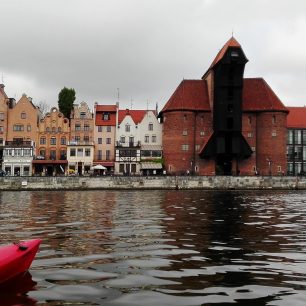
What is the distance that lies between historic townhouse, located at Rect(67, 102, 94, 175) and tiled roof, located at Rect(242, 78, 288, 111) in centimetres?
3154

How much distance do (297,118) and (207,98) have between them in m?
23.9

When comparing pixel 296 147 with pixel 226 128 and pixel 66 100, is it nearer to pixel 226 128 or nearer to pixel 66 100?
pixel 226 128

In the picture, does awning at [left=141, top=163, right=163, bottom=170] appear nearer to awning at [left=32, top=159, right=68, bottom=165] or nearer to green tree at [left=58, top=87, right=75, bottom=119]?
awning at [left=32, top=159, right=68, bottom=165]

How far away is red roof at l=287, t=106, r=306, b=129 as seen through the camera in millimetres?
98938

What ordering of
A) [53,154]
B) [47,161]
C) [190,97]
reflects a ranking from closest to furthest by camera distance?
[47,161] < [190,97] < [53,154]

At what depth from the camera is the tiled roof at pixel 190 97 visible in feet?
290

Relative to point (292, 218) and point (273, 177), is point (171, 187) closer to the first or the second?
point (273, 177)

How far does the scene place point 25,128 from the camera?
91.0m

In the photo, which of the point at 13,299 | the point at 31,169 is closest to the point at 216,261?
the point at 13,299

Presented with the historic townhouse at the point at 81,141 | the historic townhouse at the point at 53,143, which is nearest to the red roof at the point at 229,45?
the historic townhouse at the point at 81,141

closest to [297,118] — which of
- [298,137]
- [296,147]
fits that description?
[298,137]

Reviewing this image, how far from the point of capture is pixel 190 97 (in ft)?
296

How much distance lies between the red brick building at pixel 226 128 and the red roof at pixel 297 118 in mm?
11664

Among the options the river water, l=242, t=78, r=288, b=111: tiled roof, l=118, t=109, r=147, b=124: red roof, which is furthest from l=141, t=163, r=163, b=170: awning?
the river water
